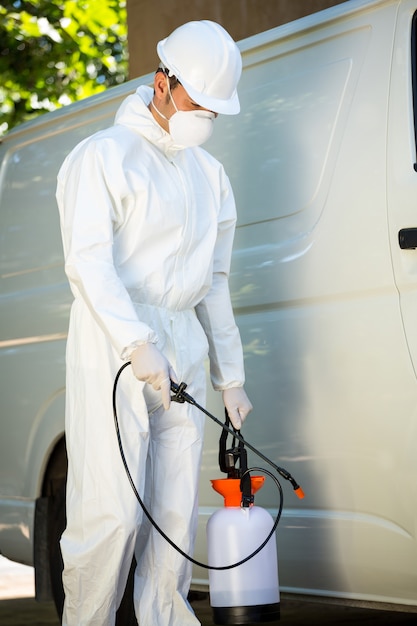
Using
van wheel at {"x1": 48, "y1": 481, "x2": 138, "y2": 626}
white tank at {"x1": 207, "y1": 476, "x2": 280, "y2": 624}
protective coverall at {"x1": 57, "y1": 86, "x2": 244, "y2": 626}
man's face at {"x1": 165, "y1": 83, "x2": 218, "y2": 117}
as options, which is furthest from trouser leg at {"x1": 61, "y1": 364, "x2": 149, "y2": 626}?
van wheel at {"x1": 48, "y1": 481, "x2": 138, "y2": 626}

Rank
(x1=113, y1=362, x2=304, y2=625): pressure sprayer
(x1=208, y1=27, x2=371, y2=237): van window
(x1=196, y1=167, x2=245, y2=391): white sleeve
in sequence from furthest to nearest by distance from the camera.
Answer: (x1=208, y1=27, x2=371, y2=237): van window
(x1=196, y1=167, x2=245, y2=391): white sleeve
(x1=113, y1=362, x2=304, y2=625): pressure sprayer

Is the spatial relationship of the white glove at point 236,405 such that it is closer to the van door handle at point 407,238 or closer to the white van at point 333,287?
the white van at point 333,287

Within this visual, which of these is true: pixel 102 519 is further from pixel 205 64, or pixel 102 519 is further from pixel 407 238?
pixel 205 64

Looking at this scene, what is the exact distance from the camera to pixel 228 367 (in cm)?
364

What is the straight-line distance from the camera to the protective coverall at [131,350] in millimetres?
3252

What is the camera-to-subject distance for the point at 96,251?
3209mm

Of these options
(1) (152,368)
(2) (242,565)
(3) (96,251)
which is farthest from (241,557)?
(3) (96,251)

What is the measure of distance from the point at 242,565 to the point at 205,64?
1.52 metres

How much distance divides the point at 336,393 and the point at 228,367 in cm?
38

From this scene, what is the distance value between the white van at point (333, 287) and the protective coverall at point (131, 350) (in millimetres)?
368

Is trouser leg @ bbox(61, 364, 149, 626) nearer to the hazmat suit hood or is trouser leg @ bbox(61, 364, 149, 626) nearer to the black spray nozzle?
→ the black spray nozzle

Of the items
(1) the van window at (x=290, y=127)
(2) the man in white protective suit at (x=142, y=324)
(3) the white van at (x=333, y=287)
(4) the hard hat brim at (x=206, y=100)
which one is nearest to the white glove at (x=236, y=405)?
(2) the man in white protective suit at (x=142, y=324)

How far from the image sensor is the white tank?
3.36 meters

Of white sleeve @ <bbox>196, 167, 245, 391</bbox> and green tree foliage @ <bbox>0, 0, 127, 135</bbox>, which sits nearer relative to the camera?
white sleeve @ <bbox>196, 167, 245, 391</bbox>
